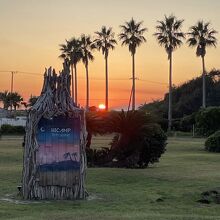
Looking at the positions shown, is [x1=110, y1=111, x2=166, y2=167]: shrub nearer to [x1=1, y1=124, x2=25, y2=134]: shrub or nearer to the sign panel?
the sign panel

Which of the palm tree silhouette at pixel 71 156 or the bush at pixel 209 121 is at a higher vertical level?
the bush at pixel 209 121

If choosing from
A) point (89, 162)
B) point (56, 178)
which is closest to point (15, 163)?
point (89, 162)

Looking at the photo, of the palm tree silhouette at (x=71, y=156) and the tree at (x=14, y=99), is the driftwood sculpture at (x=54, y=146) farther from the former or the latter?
the tree at (x=14, y=99)

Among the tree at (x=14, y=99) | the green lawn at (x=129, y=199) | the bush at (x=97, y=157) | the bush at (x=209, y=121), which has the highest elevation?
the tree at (x=14, y=99)

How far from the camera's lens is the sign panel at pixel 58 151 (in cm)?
1317

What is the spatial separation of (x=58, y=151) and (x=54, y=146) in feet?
0.50

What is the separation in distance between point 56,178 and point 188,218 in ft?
13.7

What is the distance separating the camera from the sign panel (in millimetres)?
13172

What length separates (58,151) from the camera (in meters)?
13.3

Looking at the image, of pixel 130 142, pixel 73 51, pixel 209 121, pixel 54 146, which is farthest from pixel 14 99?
pixel 54 146

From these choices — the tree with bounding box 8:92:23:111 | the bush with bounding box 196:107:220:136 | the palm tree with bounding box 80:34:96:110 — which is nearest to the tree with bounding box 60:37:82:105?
the palm tree with bounding box 80:34:96:110

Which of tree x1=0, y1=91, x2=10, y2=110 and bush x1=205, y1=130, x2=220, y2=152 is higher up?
tree x1=0, y1=91, x2=10, y2=110

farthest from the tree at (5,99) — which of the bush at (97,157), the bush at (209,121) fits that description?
the bush at (97,157)

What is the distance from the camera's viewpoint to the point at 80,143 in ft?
44.1
